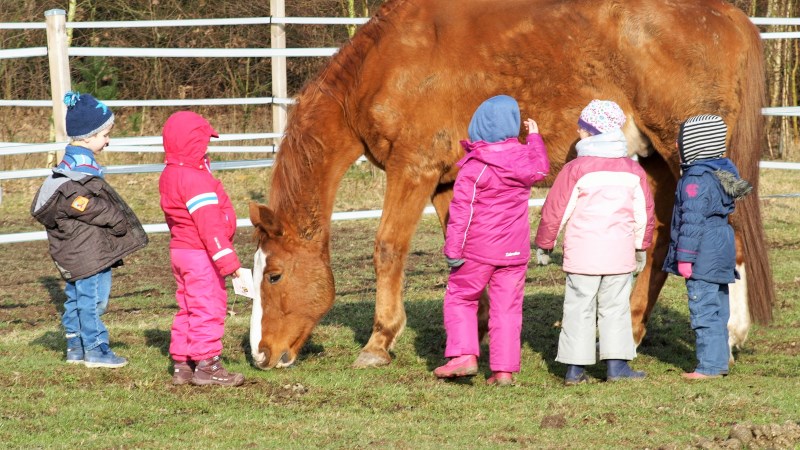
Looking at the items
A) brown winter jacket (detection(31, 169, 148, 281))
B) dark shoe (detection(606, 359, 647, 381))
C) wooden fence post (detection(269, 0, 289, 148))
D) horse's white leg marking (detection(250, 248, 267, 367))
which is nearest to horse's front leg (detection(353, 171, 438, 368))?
horse's white leg marking (detection(250, 248, 267, 367))

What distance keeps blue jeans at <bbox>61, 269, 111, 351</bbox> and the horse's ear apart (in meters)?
0.84

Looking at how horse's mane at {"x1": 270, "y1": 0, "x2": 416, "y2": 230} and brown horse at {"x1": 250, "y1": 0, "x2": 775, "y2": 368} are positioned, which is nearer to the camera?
brown horse at {"x1": 250, "y1": 0, "x2": 775, "y2": 368}

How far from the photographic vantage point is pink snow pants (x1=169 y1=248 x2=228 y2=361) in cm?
511

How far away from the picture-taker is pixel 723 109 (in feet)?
18.2

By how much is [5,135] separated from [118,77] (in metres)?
2.21

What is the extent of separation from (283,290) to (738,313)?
97.9 inches

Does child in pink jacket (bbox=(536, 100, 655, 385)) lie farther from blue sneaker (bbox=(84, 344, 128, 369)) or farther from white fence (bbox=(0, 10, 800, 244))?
blue sneaker (bbox=(84, 344, 128, 369))

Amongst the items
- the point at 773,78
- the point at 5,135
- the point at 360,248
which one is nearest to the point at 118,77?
the point at 5,135

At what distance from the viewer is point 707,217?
16.7 feet

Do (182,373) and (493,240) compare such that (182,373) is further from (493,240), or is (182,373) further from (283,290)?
(493,240)

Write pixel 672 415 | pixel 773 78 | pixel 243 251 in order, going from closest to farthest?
pixel 672 415, pixel 243 251, pixel 773 78

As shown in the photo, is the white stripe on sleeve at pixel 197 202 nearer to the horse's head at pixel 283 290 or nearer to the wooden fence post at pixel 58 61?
the horse's head at pixel 283 290

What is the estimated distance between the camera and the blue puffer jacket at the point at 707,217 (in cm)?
505

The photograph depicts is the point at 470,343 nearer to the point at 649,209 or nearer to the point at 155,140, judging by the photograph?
the point at 649,209
